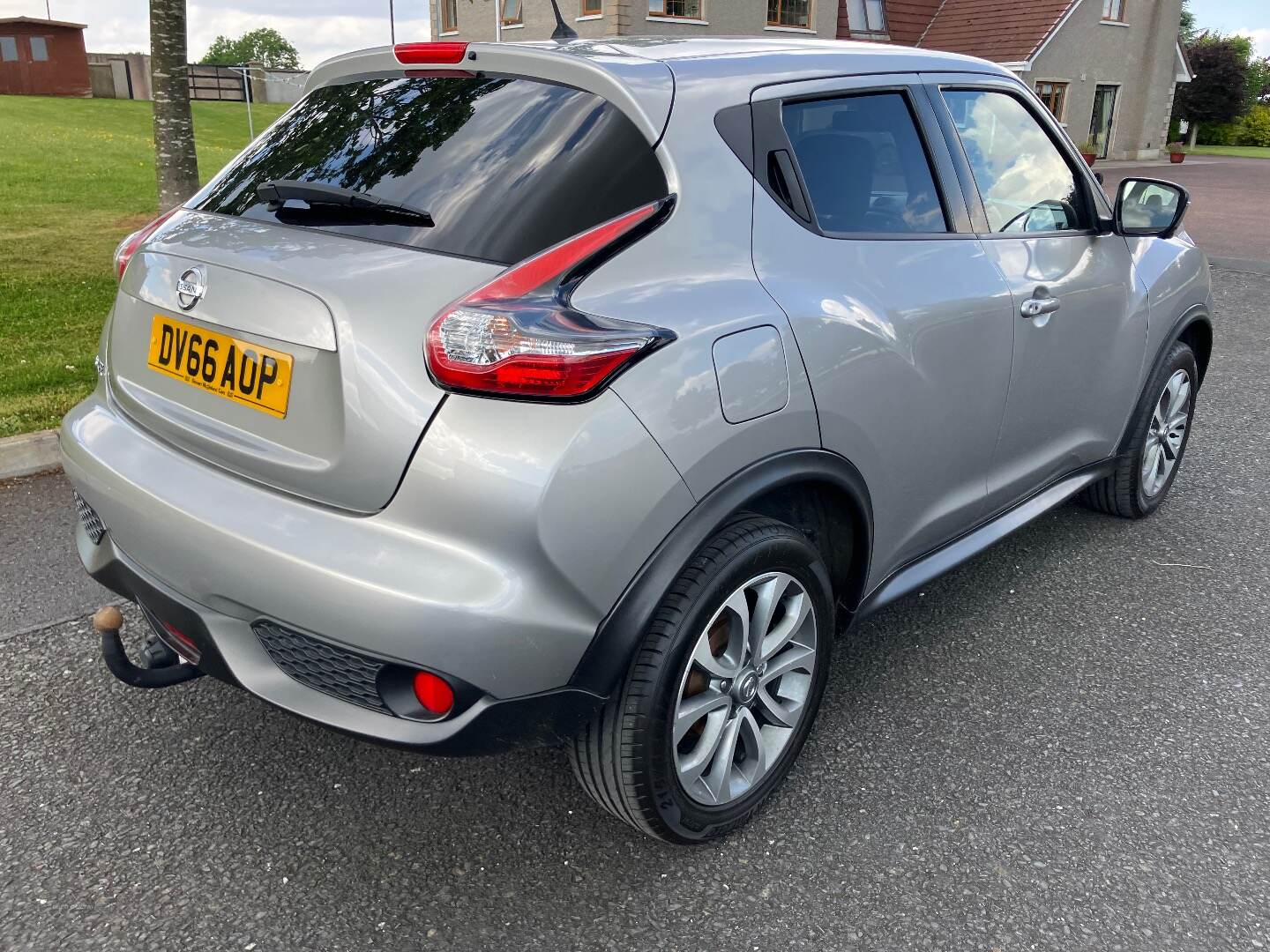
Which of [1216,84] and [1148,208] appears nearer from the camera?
[1148,208]

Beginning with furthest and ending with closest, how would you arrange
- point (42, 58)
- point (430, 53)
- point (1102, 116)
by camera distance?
point (42, 58)
point (1102, 116)
point (430, 53)

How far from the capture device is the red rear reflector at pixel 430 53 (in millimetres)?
2492

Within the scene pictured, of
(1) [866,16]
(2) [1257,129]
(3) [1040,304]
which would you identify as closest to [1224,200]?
(1) [866,16]

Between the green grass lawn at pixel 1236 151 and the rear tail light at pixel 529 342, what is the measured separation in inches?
1873

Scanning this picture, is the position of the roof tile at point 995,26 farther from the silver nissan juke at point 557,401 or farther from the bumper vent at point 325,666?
the bumper vent at point 325,666

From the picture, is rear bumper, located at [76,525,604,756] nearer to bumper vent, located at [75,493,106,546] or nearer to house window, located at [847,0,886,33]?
bumper vent, located at [75,493,106,546]

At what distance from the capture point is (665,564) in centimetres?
209

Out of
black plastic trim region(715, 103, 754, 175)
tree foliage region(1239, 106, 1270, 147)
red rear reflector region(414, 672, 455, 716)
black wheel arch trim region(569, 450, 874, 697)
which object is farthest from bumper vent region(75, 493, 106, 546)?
tree foliage region(1239, 106, 1270, 147)

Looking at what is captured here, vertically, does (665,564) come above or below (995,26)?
below

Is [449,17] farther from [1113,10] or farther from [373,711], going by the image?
[373,711]

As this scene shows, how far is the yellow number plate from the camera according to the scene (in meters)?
2.13

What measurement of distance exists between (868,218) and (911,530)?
0.84m

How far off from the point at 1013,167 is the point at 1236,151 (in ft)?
171

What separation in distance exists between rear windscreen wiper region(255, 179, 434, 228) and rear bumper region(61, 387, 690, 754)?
1.69ft
